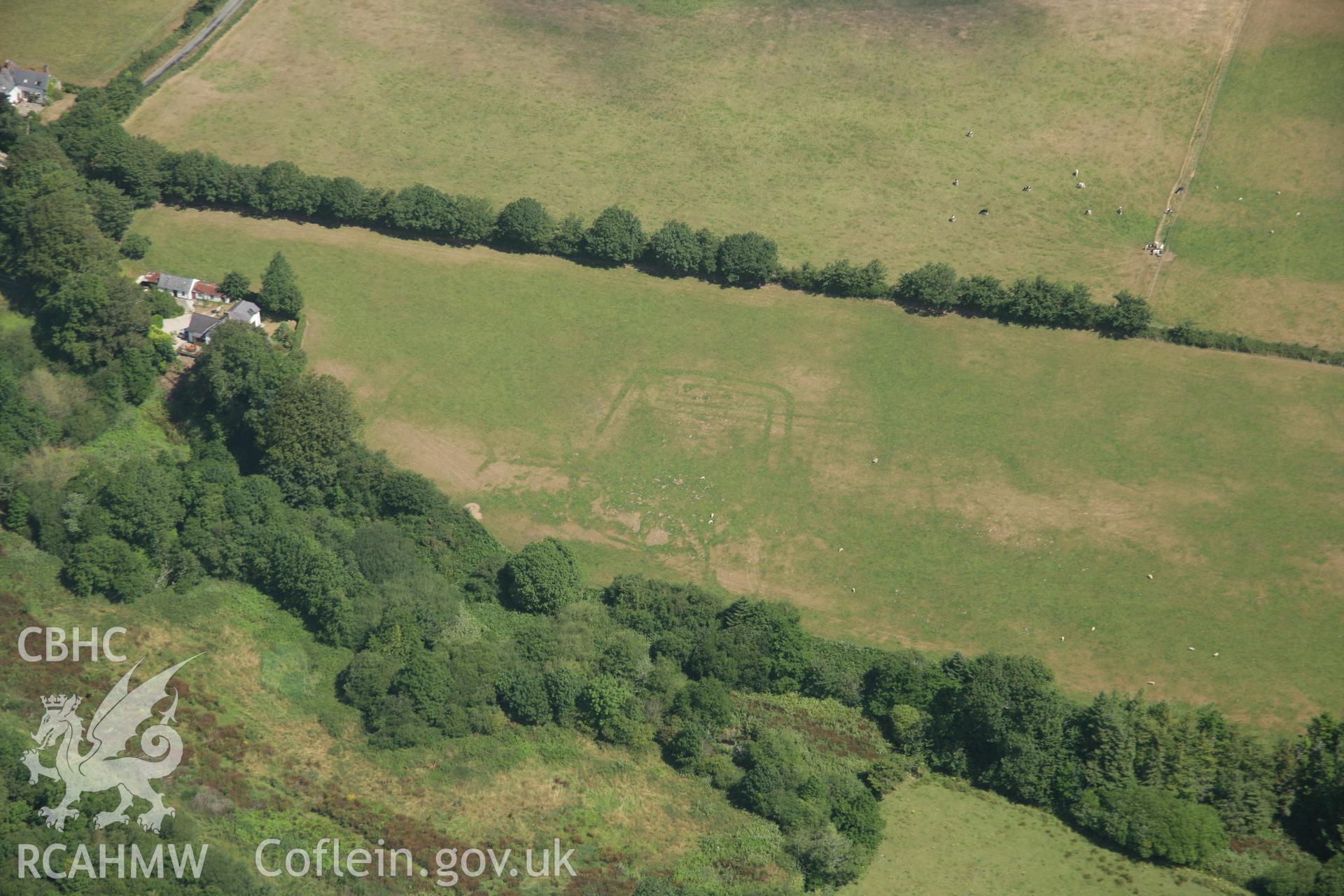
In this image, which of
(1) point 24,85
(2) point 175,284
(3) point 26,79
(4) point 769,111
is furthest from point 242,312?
(4) point 769,111

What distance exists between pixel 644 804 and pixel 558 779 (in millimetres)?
6103

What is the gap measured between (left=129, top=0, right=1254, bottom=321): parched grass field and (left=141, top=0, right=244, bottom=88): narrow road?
1957 mm

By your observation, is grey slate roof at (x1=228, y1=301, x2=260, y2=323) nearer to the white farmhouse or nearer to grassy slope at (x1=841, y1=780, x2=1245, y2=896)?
the white farmhouse

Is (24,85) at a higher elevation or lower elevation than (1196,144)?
lower

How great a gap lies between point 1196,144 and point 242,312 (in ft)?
298

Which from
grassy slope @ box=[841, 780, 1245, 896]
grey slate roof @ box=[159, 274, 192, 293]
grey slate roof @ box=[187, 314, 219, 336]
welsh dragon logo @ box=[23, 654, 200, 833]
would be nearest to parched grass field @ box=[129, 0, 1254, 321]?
grey slate roof @ box=[159, 274, 192, 293]

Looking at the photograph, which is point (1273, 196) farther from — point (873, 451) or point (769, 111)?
point (873, 451)

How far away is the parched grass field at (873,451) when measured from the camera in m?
100

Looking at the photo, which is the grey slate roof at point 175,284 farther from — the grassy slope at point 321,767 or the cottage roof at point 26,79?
the cottage roof at point 26,79

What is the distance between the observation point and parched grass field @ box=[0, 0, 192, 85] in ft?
448

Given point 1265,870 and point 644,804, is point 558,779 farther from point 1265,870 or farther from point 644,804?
point 1265,870

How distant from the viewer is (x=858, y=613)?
101000 mm

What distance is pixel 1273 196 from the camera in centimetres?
12619

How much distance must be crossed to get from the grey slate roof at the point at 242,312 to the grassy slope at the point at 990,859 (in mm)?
66355
